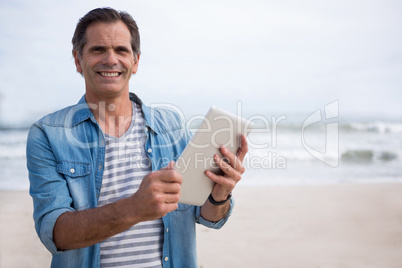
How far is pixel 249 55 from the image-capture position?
1586cm

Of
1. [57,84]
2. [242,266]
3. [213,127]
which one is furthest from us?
[57,84]

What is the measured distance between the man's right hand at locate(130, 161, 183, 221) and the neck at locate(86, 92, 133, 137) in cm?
57

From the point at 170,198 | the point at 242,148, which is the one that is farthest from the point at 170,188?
the point at 242,148

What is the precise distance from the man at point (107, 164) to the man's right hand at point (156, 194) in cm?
16

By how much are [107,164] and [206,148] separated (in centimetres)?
52

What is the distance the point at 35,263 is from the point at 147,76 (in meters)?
10.5

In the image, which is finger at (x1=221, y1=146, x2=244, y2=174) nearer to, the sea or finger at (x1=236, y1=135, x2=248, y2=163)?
finger at (x1=236, y1=135, x2=248, y2=163)

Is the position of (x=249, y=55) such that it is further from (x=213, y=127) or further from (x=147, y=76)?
(x=213, y=127)

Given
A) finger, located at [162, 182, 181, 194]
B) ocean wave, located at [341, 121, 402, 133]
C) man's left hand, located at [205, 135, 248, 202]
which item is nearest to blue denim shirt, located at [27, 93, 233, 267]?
man's left hand, located at [205, 135, 248, 202]

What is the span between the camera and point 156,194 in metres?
1.31

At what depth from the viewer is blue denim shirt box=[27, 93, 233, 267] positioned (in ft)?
5.14

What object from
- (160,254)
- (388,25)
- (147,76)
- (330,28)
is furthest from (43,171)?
(388,25)

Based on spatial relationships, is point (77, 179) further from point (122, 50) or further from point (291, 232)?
point (291, 232)

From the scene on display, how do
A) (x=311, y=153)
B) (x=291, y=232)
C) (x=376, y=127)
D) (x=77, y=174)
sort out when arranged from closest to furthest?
1. (x=77, y=174)
2. (x=291, y=232)
3. (x=311, y=153)
4. (x=376, y=127)
